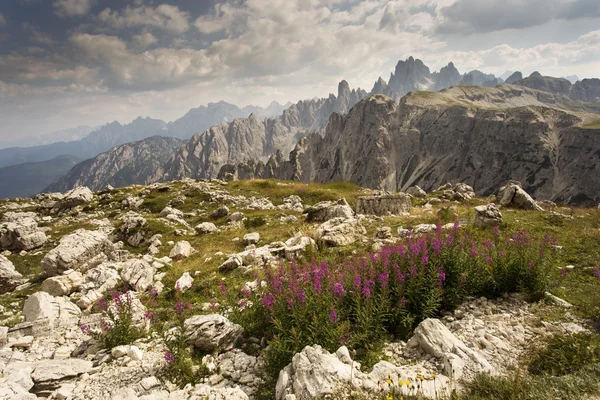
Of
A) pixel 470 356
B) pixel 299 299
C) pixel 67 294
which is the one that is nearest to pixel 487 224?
pixel 470 356

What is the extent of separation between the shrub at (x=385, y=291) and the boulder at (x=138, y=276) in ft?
22.1

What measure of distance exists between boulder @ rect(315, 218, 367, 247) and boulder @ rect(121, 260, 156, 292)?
865 centimetres

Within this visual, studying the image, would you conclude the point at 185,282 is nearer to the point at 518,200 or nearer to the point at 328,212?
the point at 328,212

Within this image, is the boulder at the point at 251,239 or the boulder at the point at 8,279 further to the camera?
the boulder at the point at 251,239

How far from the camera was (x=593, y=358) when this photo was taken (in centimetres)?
543

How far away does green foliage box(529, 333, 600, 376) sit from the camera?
5.43 metres

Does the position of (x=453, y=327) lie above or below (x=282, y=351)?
below

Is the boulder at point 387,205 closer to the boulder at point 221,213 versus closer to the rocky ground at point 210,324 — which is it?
the rocky ground at point 210,324

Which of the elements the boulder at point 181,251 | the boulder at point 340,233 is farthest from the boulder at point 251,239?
the boulder at point 340,233

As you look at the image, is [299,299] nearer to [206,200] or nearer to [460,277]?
[460,277]

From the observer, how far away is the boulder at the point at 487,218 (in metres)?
15.1

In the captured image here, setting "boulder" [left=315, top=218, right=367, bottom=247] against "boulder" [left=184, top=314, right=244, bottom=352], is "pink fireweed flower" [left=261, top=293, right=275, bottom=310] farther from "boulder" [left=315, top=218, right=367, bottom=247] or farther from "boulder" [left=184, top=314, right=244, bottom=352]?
"boulder" [left=315, top=218, right=367, bottom=247]

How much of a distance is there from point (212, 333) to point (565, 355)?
7999mm

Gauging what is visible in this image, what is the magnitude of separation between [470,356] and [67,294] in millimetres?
15206
